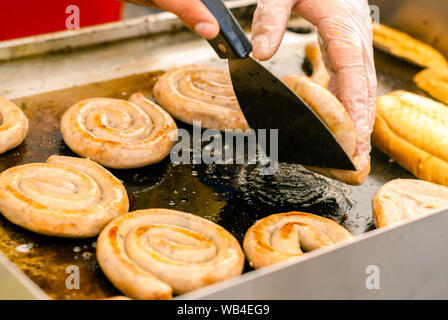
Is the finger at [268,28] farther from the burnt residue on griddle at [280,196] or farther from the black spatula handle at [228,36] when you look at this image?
the burnt residue on griddle at [280,196]

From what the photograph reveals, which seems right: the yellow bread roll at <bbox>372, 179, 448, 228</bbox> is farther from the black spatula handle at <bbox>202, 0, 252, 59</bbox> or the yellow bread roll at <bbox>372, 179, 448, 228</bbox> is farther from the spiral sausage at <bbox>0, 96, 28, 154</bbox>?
the spiral sausage at <bbox>0, 96, 28, 154</bbox>

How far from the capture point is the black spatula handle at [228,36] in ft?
7.79

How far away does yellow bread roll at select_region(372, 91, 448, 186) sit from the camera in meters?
3.22

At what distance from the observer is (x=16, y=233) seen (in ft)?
8.08

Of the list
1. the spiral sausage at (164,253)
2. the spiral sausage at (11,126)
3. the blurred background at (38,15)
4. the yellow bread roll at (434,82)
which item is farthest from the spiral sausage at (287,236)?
the blurred background at (38,15)

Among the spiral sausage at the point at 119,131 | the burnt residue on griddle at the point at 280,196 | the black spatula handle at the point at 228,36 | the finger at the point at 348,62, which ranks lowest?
the burnt residue on griddle at the point at 280,196

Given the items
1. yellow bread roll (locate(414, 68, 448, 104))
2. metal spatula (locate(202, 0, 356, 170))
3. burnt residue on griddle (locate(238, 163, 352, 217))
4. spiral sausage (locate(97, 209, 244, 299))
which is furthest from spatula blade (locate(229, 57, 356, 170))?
A: yellow bread roll (locate(414, 68, 448, 104))

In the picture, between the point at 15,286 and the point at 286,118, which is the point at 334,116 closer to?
the point at 286,118

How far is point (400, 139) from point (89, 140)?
1.87m

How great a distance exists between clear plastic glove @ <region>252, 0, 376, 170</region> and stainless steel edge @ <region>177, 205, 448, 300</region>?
0.67 metres

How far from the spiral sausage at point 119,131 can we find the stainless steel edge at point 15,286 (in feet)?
4.01

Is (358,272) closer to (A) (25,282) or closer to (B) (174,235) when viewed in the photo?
(B) (174,235)

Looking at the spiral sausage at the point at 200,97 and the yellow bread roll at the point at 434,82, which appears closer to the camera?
the spiral sausage at the point at 200,97

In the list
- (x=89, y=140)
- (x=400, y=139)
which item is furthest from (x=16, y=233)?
(x=400, y=139)
